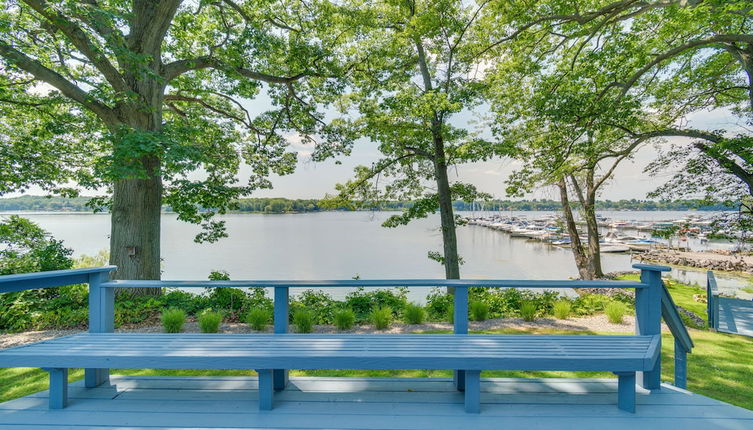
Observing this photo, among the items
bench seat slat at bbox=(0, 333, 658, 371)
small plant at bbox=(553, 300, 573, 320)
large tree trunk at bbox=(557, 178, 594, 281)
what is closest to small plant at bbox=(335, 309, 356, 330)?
bench seat slat at bbox=(0, 333, 658, 371)

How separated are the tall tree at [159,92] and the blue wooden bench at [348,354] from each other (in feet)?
12.9

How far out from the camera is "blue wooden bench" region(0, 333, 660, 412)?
7.24 ft

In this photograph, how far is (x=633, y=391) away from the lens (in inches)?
93.4

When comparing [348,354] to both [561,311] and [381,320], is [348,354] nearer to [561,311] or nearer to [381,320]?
[381,320]

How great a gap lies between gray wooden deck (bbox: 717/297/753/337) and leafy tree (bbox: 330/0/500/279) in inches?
200

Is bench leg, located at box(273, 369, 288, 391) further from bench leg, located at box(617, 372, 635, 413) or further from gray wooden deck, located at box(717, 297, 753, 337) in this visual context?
gray wooden deck, located at box(717, 297, 753, 337)

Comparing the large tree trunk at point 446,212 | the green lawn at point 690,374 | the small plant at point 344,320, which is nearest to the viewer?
the green lawn at point 690,374

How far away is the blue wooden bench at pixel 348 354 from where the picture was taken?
7.24 feet

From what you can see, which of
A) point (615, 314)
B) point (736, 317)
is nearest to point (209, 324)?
point (615, 314)

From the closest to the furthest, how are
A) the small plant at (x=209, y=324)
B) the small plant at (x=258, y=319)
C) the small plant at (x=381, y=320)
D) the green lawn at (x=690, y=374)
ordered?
1. the green lawn at (x=690, y=374)
2. the small plant at (x=209, y=324)
3. the small plant at (x=258, y=319)
4. the small plant at (x=381, y=320)

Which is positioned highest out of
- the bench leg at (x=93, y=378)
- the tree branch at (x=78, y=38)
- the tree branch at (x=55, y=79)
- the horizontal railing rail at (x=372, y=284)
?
the tree branch at (x=78, y=38)

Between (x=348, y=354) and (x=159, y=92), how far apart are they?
722cm

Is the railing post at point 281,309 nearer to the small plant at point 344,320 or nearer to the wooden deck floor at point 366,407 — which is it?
the wooden deck floor at point 366,407

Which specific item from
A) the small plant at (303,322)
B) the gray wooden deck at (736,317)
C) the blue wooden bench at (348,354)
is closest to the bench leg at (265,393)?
the blue wooden bench at (348,354)
